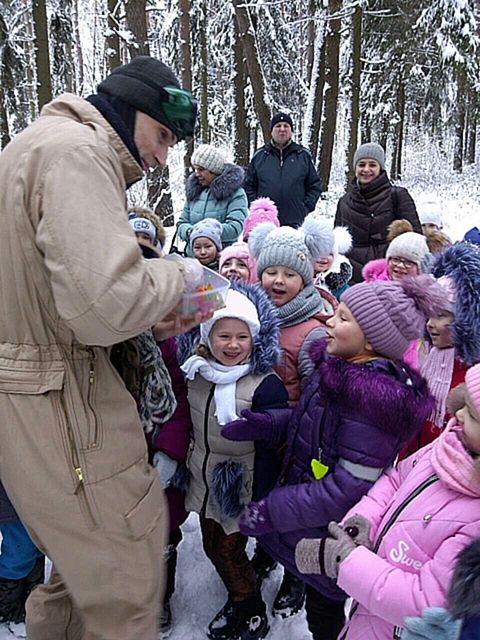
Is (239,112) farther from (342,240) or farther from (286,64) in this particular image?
(286,64)

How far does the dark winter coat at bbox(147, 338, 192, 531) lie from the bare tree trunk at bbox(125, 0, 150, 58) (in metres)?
9.11

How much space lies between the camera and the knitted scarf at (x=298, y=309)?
3.04 metres

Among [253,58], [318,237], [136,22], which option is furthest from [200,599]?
[253,58]

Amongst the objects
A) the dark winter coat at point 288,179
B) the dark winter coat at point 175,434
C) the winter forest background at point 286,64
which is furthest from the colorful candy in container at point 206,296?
the winter forest background at point 286,64

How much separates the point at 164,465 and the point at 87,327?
132cm

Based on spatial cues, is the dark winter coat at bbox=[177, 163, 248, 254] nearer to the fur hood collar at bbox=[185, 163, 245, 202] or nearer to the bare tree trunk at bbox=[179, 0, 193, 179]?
the fur hood collar at bbox=[185, 163, 245, 202]

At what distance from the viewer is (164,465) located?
262 centimetres

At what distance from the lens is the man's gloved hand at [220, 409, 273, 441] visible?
2344mm

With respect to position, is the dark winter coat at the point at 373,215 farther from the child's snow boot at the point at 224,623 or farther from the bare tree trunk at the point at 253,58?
the bare tree trunk at the point at 253,58

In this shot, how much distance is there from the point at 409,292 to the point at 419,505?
37.3 inches

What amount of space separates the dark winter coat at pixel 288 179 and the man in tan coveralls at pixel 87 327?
17.1 feet

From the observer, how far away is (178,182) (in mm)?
22297

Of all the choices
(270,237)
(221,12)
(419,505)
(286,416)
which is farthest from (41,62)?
(221,12)

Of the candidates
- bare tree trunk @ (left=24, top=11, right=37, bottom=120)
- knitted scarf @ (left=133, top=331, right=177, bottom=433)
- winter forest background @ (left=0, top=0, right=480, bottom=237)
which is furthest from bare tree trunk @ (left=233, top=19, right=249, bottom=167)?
knitted scarf @ (left=133, top=331, right=177, bottom=433)
